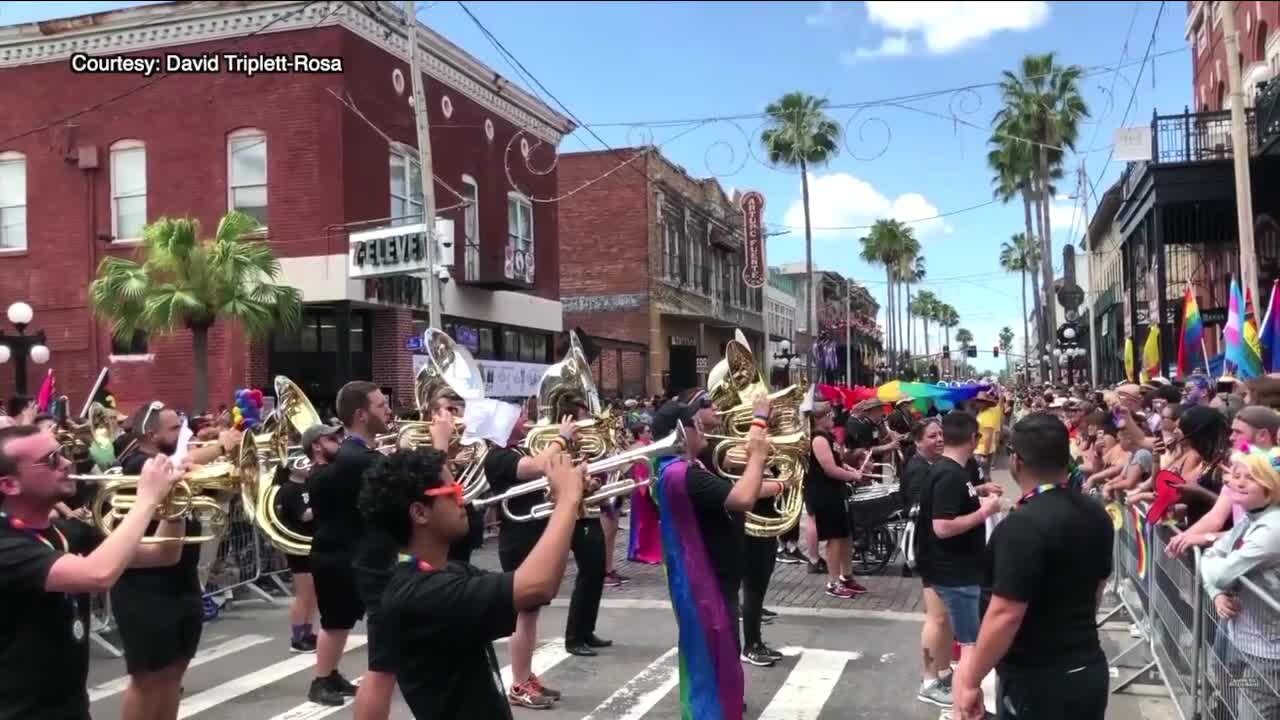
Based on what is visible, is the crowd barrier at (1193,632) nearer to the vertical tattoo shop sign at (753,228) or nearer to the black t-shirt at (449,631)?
the black t-shirt at (449,631)

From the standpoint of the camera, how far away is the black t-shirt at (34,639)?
10.8 ft

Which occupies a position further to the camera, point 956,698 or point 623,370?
point 623,370

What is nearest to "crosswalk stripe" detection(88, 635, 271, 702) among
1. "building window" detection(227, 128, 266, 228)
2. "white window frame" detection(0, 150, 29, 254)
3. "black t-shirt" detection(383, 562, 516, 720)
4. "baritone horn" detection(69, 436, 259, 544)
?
"baritone horn" detection(69, 436, 259, 544)

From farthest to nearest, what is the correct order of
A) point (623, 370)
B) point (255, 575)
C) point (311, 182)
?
point (623, 370) < point (311, 182) < point (255, 575)

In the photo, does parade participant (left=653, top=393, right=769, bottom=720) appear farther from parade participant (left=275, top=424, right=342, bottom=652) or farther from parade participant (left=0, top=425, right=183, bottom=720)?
parade participant (left=275, top=424, right=342, bottom=652)

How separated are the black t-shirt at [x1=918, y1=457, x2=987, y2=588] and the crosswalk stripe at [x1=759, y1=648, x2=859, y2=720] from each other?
3.73 ft

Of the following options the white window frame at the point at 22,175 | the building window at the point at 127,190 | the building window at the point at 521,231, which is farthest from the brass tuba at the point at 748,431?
the white window frame at the point at 22,175

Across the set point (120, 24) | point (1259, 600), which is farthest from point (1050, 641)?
point (120, 24)

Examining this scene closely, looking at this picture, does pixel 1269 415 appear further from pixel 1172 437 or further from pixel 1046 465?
pixel 1046 465

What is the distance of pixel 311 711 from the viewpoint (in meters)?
6.55

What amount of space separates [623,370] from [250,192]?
17.4m

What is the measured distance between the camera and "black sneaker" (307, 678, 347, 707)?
6625 millimetres

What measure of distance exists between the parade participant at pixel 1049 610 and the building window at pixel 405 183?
62.0 ft

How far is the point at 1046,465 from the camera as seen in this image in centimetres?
380
